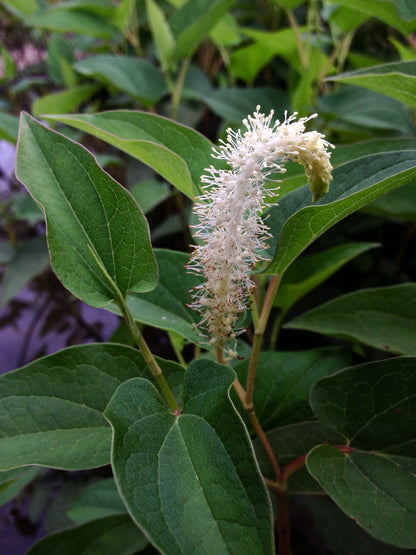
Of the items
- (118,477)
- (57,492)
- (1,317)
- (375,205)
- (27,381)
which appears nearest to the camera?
(118,477)

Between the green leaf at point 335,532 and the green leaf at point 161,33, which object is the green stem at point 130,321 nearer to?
the green leaf at point 335,532

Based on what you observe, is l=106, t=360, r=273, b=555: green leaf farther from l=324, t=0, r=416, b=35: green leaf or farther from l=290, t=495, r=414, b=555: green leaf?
l=324, t=0, r=416, b=35: green leaf

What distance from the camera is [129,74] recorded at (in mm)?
841

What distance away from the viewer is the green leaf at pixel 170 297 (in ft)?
1.44

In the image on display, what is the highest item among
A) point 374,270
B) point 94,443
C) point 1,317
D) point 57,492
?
point 374,270

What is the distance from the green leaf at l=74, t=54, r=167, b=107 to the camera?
802 millimetres

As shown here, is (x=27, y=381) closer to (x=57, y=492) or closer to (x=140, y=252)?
(x=140, y=252)

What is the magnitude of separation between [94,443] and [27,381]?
0.26 ft

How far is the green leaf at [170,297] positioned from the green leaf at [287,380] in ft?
0.26

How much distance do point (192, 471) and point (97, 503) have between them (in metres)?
0.39

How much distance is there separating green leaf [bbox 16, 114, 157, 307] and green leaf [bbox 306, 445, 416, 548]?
8.3 inches

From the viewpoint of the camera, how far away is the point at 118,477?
278mm

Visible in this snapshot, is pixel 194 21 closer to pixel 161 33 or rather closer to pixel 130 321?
pixel 161 33

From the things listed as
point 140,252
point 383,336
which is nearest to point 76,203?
point 140,252
